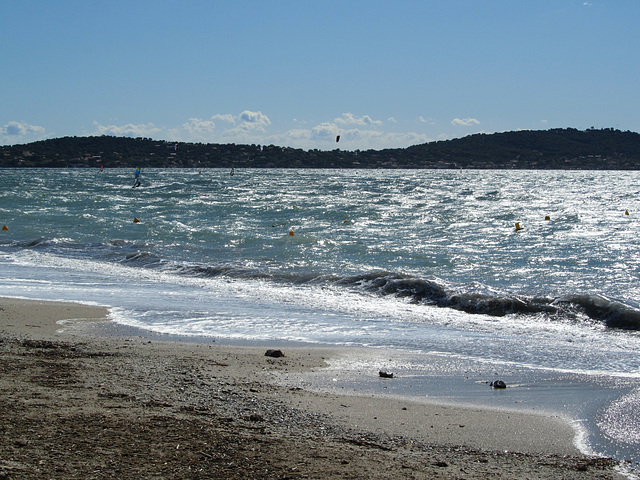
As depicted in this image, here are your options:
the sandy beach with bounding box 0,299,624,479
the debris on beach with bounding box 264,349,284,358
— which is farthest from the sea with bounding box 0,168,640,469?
the debris on beach with bounding box 264,349,284,358

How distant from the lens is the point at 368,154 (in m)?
161

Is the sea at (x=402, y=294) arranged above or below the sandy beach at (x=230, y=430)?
below

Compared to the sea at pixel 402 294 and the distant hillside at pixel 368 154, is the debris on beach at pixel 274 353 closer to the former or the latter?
the sea at pixel 402 294

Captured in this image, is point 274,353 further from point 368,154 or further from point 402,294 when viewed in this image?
point 368,154

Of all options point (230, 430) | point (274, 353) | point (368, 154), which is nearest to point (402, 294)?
point (274, 353)

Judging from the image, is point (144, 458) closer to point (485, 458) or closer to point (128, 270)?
point (485, 458)

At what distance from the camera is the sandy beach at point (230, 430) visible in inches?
142

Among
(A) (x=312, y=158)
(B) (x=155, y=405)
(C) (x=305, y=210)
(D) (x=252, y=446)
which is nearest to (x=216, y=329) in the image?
(B) (x=155, y=405)

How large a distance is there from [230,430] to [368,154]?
159 metres

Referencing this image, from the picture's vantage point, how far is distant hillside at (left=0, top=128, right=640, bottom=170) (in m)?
140

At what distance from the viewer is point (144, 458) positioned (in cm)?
364

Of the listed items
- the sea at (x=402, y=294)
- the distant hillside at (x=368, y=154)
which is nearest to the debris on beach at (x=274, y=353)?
the sea at (x=402, y=294)

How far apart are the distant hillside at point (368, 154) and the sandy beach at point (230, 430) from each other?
137 meters

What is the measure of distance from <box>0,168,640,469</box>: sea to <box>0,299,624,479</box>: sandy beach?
1.66 ft
